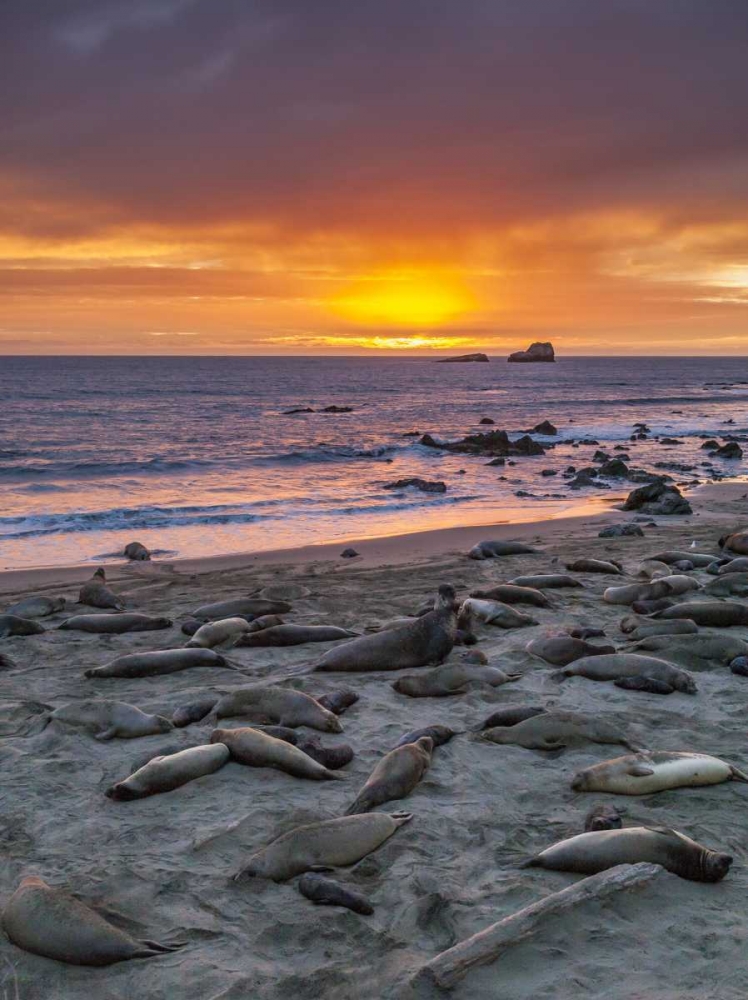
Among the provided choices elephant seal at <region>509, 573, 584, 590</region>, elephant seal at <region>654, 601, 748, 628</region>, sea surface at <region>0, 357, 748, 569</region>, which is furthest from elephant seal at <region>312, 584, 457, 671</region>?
sea surface at <region>0, 357, 748, 569</region>

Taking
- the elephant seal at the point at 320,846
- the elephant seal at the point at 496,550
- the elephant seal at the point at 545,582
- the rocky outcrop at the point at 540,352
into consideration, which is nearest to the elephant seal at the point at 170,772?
the elephant seal at the point at 320,846

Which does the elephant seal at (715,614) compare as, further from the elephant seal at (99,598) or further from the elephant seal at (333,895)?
the elephant seal at (99,598)

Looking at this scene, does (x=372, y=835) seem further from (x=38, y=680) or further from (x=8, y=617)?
(x=8, y=617)

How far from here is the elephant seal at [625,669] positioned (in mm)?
6660

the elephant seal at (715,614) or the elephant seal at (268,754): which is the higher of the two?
the elephant seal at (715,614)

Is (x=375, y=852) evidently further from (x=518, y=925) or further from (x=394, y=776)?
(x=518, y=925)

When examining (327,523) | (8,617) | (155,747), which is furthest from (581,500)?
(155,747)

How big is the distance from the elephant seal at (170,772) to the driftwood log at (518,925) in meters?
2.14

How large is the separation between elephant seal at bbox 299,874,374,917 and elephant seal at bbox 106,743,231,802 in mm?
1372

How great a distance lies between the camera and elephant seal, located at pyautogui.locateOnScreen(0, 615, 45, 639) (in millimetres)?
8234

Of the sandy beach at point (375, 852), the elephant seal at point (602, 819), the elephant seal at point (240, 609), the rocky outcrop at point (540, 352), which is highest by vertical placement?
the rocky outcrop at point (540, 352)

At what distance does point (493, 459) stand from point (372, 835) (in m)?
24.3

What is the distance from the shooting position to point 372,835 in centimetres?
430

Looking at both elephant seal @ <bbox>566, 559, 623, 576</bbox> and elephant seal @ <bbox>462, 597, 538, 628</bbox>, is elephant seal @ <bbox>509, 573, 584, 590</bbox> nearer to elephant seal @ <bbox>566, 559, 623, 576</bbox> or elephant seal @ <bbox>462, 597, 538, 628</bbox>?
elephant seal @ <bbox>566, 559, 623, 576</bbox>
